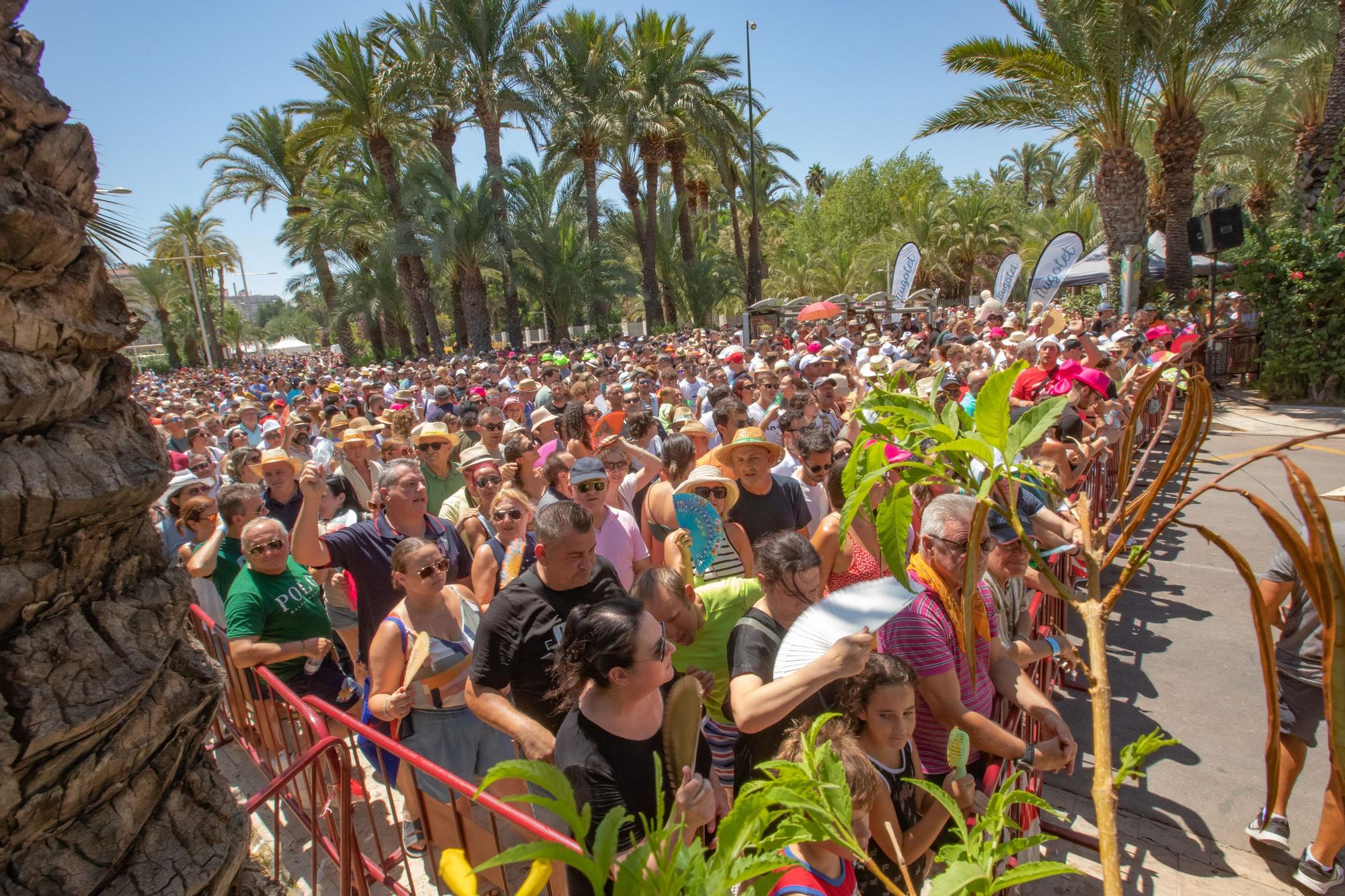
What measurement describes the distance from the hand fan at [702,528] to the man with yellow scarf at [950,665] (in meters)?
1.43

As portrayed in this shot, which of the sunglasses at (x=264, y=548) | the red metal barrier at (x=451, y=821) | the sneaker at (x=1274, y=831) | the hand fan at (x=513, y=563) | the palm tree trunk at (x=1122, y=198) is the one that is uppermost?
the palm tree trunk at (x=1122, y=198)

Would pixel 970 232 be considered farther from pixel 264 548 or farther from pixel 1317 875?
pixel 264 548

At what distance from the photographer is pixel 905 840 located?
254 cm

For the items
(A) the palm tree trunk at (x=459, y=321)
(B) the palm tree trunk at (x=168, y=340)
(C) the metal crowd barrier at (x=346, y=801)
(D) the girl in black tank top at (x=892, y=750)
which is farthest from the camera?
(B) the palm tree trunk at (x=168, y=340)

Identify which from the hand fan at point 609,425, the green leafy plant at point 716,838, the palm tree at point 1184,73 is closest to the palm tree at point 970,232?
the palm tree at point 1184,73

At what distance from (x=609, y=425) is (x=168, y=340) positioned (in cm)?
5584

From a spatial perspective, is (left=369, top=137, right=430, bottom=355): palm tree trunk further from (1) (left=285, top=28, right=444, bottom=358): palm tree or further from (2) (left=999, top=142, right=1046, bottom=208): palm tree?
(2) (left=999, top=142, right=1046, bottom=208): palm tree

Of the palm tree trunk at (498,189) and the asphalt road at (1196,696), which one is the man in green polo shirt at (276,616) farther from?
the palm tree trunk at (498,189)

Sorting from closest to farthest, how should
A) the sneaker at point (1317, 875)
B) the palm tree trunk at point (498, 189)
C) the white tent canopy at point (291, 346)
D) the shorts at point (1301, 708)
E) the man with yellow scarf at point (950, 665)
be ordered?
the man with yellow scarf at point (950, 665), the sneaker at point (1317, 875), the shorts at point (1301, 708), the palm tree trunk at point (498, 189), the white tent canopy at point (291, 346)

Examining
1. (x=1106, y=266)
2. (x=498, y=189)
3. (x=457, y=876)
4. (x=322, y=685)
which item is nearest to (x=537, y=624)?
(x=322, y=685)

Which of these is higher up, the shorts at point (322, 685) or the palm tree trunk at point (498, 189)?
the palm tree trunk at point (498, 189)

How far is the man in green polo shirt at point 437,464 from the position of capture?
5.55 meters

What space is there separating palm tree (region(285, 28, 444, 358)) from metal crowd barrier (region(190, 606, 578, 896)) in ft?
70.1

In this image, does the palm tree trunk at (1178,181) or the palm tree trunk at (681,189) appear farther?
the palm tree trunk at (681,189)
